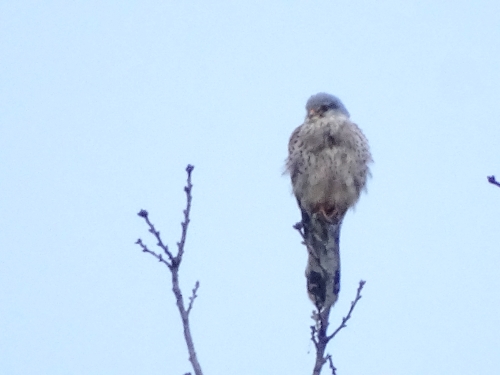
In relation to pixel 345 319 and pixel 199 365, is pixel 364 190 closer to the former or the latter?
pixel 345 319

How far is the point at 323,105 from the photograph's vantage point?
5922 mm

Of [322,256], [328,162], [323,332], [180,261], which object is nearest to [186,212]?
[180,261]

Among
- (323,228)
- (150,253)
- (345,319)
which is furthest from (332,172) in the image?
(150,253)

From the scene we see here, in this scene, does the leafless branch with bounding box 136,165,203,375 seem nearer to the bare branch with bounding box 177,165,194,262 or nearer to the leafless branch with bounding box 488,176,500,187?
the bare branch with bounding box 177,165,194,262

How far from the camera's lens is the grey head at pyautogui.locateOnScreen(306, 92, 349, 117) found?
590 centimetres

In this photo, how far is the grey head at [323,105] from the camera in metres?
5.90

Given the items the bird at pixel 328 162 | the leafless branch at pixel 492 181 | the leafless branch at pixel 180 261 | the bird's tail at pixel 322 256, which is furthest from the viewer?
the bird at pixel 328 162

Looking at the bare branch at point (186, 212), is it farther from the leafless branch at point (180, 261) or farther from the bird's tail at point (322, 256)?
the bird's tail at point (322, 256)

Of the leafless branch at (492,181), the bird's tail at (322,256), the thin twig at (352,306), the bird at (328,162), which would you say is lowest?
the leafless branch at (492,181)

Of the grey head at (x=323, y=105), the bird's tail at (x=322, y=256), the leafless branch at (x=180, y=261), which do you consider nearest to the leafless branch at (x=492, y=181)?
the leafless branch at (x=180, y=261)

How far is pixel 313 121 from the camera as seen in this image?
5832 mm

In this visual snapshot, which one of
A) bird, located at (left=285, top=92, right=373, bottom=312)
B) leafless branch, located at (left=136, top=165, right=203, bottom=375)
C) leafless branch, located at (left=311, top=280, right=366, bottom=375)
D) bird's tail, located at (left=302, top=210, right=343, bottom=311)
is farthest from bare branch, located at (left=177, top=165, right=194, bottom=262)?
bird, located at (left=285, top=92, right=373, bottom=312)

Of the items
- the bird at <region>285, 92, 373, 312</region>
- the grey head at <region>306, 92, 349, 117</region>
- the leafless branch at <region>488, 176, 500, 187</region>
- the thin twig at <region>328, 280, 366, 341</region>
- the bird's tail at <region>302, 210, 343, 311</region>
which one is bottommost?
the leafless branch at <region>488, 176, 500, 187</region>

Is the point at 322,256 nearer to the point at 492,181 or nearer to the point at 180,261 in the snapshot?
the point at 180,261
